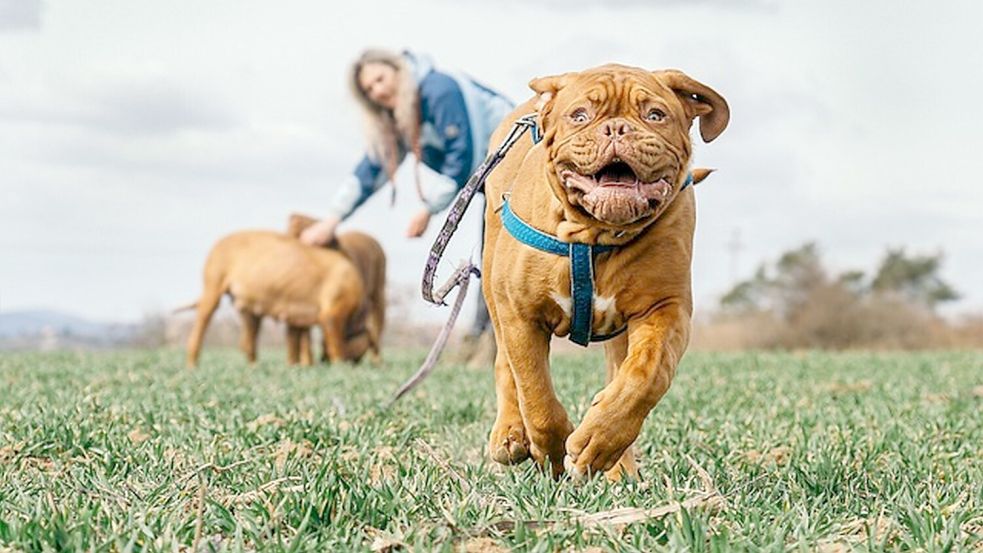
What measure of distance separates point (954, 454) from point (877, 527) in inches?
82.4

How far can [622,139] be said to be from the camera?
3.26 meters

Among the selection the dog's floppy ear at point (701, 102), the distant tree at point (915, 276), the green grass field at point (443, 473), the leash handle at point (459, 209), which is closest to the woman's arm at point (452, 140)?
the green grass field at point (443, 473)

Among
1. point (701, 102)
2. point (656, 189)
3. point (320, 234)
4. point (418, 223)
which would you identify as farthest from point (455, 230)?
point (320, 234)

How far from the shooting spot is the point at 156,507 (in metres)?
3.35

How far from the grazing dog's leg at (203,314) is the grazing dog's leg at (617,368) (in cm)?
884

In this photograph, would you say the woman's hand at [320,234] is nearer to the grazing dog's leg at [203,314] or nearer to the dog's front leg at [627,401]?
the grazing dog's leg at [203,314]

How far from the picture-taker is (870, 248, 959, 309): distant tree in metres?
44.6

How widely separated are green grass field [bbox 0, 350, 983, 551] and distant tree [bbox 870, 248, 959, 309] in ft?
124

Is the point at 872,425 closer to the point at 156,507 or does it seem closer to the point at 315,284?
the point at 156,507

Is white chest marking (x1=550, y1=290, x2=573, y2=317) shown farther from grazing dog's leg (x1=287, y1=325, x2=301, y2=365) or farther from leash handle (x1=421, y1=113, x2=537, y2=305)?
grazing dog's leg (x1=287, y1=325, x2=301, y2=365)

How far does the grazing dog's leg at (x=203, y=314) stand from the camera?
41.5 ft

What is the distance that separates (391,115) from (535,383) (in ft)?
22.1

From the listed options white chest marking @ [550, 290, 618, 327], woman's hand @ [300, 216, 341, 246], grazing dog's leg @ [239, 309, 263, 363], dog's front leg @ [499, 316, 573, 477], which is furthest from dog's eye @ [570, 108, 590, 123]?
grazing dog's leg @ [239, 309, 263, 363]

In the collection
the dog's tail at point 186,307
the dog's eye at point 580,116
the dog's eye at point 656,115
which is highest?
the dog's eye at point 656,115
